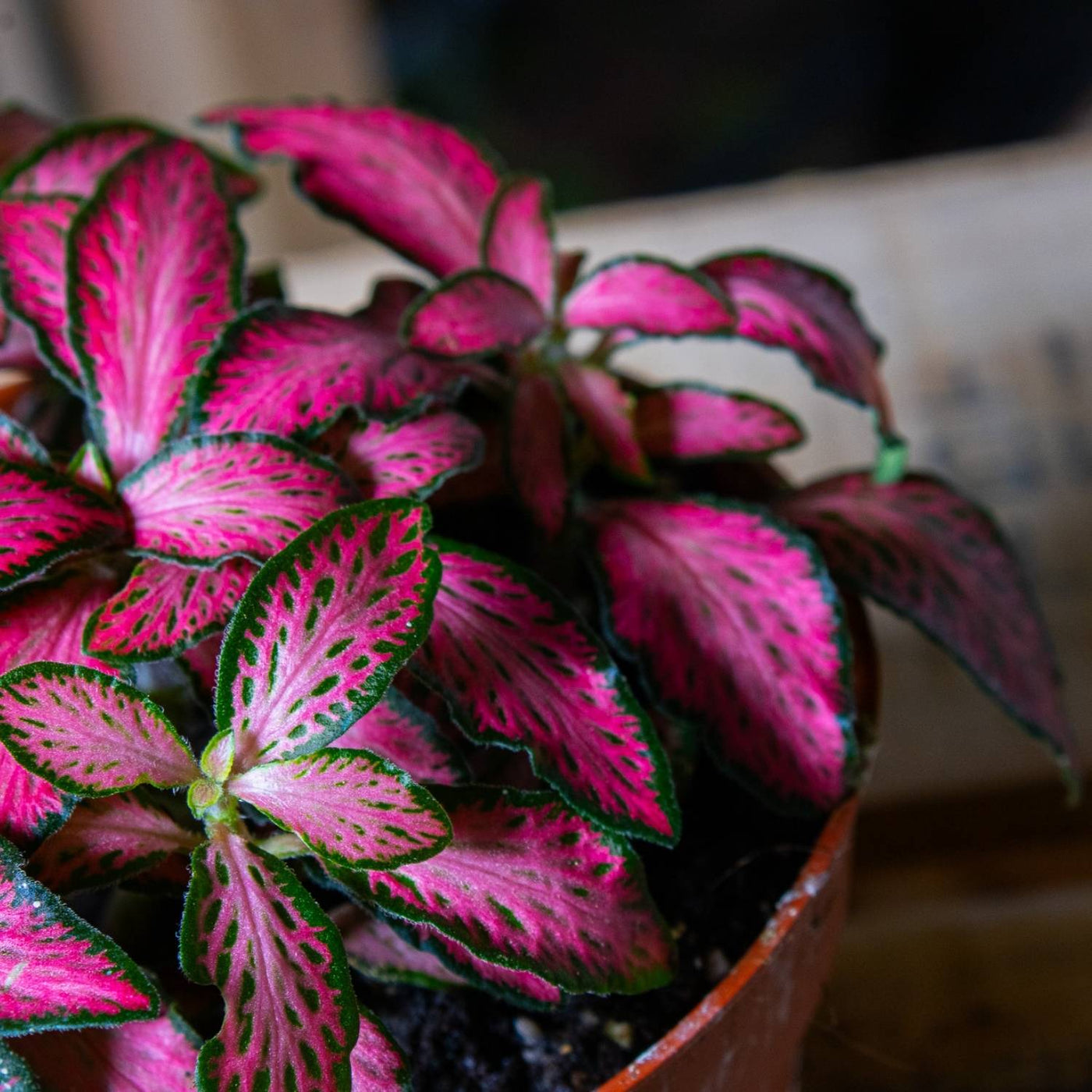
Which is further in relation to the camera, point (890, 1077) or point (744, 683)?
point (890, 1077)

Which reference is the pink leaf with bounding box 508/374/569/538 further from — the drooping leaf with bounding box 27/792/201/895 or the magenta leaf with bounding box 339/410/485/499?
the drooping leaf with bounding box 27/792/201/895

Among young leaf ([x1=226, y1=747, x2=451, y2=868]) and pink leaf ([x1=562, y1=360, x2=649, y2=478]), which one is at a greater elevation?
pink leaf ([x1=562, y1=360, x2=649, y2=478])

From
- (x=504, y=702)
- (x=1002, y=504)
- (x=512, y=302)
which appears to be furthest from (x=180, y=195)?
(x=1002, y=504)

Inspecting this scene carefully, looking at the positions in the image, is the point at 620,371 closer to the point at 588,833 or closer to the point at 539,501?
the point at 539,501

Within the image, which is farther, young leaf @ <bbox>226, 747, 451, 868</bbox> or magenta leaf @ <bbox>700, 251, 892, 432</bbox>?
magenta leaf @ <bbox>700, 251, 892, 432</bbox>

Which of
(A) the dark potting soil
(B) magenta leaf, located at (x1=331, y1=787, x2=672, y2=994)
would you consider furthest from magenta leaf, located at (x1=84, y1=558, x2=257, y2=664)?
(A) the dark potting soil
